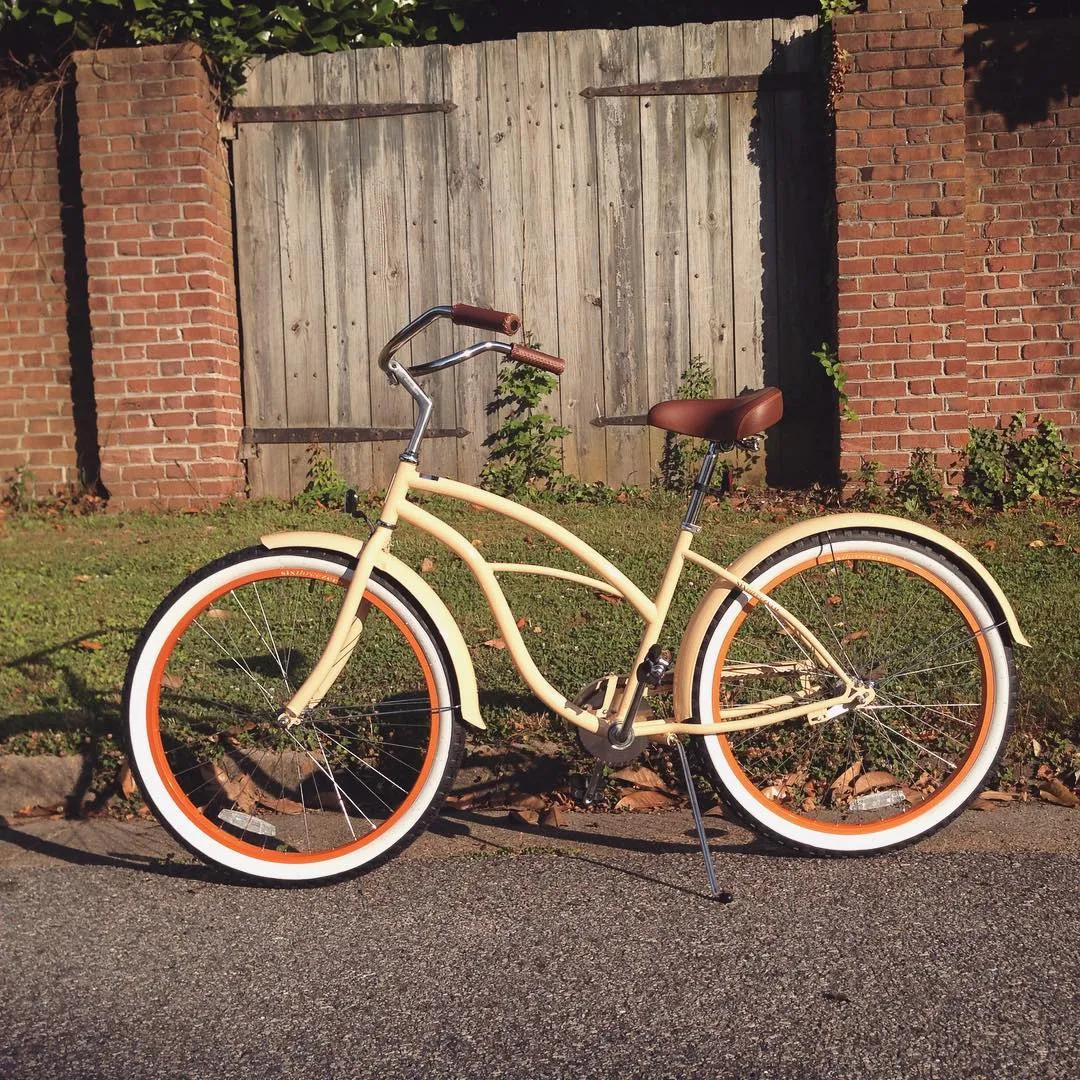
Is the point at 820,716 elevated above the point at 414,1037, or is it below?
above

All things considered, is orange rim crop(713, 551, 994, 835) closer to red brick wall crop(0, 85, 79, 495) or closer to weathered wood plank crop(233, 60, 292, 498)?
weathered wood plank crop(233, 60, 292, 498)

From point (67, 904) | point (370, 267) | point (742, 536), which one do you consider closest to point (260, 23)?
point (370, 267)

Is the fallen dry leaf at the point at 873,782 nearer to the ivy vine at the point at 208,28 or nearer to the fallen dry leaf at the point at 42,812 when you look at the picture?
the fallen dry leaf at the point at 42,812

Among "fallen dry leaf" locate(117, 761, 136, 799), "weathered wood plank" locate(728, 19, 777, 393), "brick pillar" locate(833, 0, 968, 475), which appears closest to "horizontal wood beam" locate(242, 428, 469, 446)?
"weathered wood plank" locate(728, 19, 777, 393)

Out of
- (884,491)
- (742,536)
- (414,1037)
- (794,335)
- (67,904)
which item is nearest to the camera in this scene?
(414,1037)

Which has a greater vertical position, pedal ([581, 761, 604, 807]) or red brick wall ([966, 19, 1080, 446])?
red brick wall ([966, 19, 1080, 446])

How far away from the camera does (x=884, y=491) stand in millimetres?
6445

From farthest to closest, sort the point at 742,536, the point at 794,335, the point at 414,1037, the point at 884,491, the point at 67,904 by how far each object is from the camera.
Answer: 1. the point at 794,335
2. the point at 884,491
3. the point at 742,536
4. the point at 67,904
5. the point at 414,1037

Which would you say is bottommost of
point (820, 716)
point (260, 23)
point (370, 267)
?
point (820, 716)

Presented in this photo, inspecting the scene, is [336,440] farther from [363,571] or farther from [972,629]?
[972,629]

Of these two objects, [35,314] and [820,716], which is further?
[35,314]

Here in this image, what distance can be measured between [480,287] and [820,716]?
4467 mm

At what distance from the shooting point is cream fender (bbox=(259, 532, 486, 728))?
9.94ft

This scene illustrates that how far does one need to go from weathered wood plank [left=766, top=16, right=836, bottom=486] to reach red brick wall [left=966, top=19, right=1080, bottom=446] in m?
0.80
